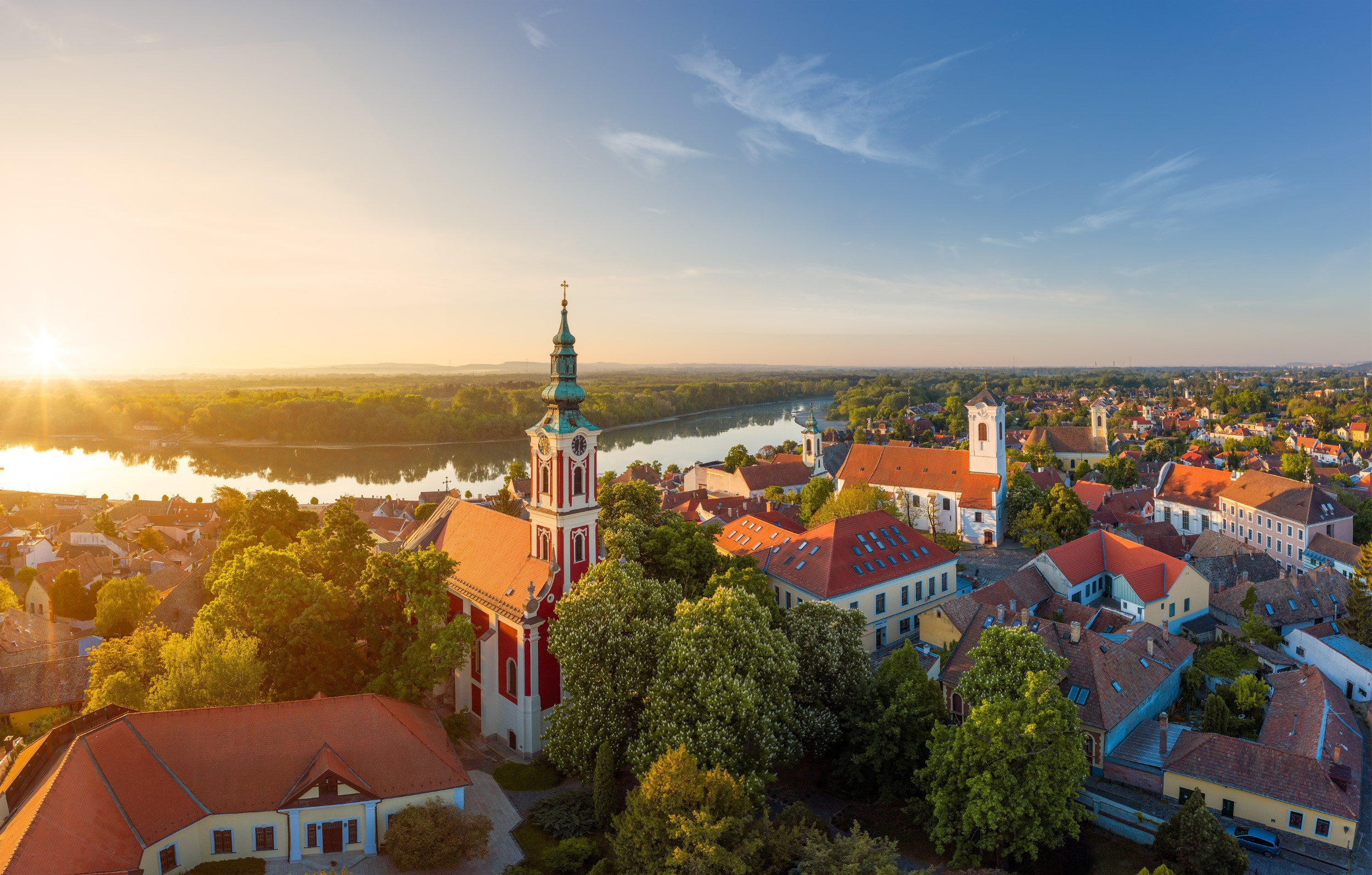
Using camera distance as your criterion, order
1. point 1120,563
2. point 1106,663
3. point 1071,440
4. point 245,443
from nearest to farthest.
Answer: point 1106,663 → point 1120,563 → point 1071,440 → point 245,443

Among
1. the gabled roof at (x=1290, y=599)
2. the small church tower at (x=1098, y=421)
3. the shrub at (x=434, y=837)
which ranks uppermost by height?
the small church tower at (x=1098, y=421)

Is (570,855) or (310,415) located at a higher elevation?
(310,415)

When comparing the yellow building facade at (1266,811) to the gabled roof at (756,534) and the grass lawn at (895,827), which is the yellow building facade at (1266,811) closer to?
the grass lawn at (895,827)

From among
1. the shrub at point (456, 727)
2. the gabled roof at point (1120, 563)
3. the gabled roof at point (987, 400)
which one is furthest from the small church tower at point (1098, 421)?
the shrub at point (456, 727)

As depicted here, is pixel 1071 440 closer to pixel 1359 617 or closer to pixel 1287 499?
pixel 1287 499

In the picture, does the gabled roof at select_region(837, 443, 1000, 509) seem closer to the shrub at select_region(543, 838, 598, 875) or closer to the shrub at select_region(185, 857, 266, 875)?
the shrub at select_region(543, 838, 598, 875)

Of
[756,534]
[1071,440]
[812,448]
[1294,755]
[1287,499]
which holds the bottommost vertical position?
[1294,755]

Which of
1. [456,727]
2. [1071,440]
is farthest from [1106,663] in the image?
[1071,440]

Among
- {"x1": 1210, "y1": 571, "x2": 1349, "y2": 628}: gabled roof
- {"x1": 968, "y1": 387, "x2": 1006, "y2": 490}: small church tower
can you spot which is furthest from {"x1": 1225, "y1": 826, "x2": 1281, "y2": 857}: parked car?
{"x1": 968, "y1": 387, "x2": 1006, "y2": 490}: small church tower
